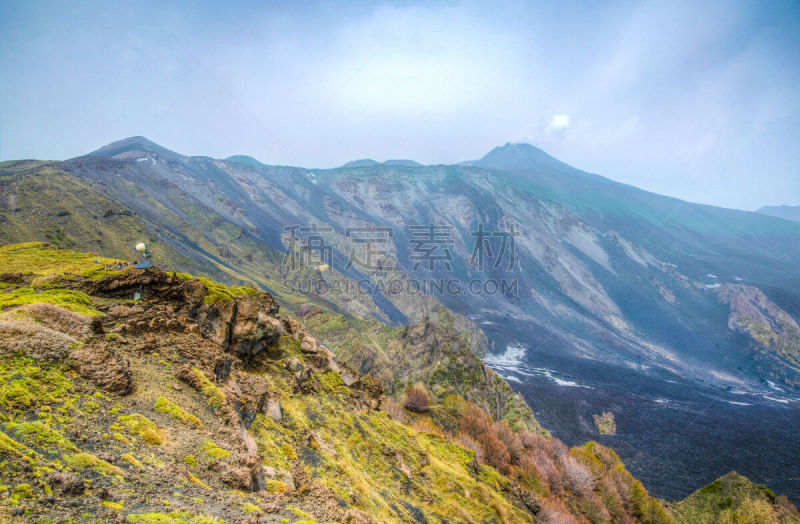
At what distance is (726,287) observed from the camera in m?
145

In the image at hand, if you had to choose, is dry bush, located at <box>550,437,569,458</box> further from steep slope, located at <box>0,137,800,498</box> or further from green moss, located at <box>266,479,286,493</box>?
green moss, located at <box>266,479,286,493</box>

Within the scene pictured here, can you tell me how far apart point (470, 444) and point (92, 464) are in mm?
20890

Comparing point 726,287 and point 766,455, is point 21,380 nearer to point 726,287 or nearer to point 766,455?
point 766,455

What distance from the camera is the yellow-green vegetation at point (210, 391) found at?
8109mm

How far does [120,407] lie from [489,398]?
4037cm

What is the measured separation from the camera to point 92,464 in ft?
15.4

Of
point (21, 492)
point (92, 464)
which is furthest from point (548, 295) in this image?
point (21, 492)

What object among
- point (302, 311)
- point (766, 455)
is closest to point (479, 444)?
point (302, 311)

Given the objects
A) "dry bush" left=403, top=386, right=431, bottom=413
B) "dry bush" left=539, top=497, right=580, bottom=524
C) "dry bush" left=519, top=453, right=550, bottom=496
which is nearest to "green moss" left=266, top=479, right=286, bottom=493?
"dry bush" left=539, top=497, right=580, bottom=524

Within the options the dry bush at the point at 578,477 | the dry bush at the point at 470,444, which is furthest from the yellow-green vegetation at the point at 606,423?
the dry bush at the point at 470,444

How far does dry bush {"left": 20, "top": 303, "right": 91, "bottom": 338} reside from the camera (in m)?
7.18

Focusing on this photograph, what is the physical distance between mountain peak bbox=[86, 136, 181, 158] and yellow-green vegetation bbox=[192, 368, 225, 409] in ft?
572

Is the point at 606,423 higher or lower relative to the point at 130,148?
lower

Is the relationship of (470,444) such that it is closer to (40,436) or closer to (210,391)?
(210,391)
